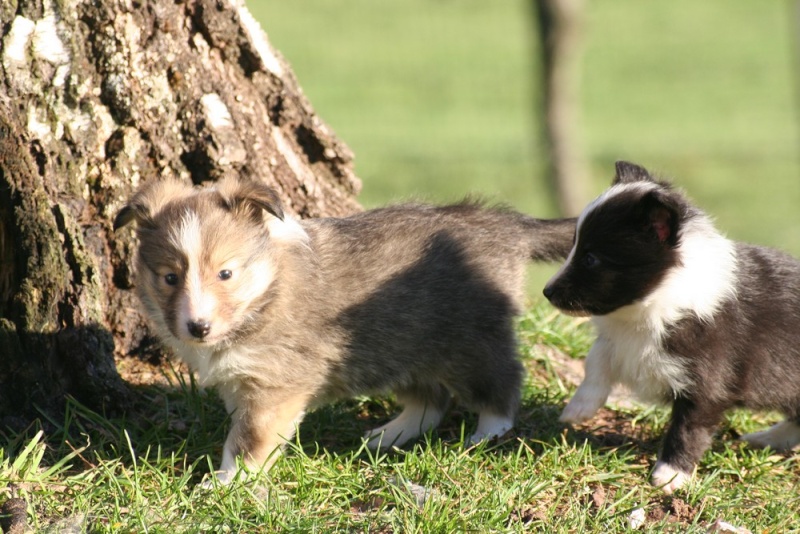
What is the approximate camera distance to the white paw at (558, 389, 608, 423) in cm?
472

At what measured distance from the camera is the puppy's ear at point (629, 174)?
4793mm

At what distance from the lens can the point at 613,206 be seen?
14.7ft

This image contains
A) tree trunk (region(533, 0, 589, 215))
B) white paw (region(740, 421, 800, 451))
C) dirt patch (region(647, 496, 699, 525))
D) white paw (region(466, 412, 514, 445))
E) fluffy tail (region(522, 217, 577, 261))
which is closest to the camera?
dirt patch (region(647, 496, 699, 525))

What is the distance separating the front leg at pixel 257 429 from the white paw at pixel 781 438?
88.5 inches

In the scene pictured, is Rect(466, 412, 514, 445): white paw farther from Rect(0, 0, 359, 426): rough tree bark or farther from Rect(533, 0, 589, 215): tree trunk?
Rect(533, 0, 589, 215): tree trunk

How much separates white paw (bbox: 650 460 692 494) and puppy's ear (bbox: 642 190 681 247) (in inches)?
38.4

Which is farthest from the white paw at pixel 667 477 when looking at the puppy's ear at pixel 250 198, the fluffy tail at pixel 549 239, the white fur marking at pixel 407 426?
the puppy's ear at pixel 250 198

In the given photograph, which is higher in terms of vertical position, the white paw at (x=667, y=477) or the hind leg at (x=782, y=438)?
the white paw at (x=667, y=477)

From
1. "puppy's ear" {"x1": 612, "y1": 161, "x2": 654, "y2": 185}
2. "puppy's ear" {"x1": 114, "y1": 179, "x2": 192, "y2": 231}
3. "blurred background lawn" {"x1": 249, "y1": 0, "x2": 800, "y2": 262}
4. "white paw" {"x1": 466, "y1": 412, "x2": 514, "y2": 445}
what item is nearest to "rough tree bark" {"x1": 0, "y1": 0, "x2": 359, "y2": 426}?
"puppy's ear" {"x1": 114, "y1": 179, "x2": 192, "y2": 231}

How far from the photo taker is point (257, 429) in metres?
4.47

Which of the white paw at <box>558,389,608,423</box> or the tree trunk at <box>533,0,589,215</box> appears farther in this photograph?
the tree trunk at <box>533,0,589,215</box>

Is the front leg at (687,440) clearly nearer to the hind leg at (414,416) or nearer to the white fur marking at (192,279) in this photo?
the hind leg at (414,416)

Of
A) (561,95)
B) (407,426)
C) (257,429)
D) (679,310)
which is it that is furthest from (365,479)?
(561,95)

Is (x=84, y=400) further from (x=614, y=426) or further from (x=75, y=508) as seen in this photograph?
(x=614, y=426)
